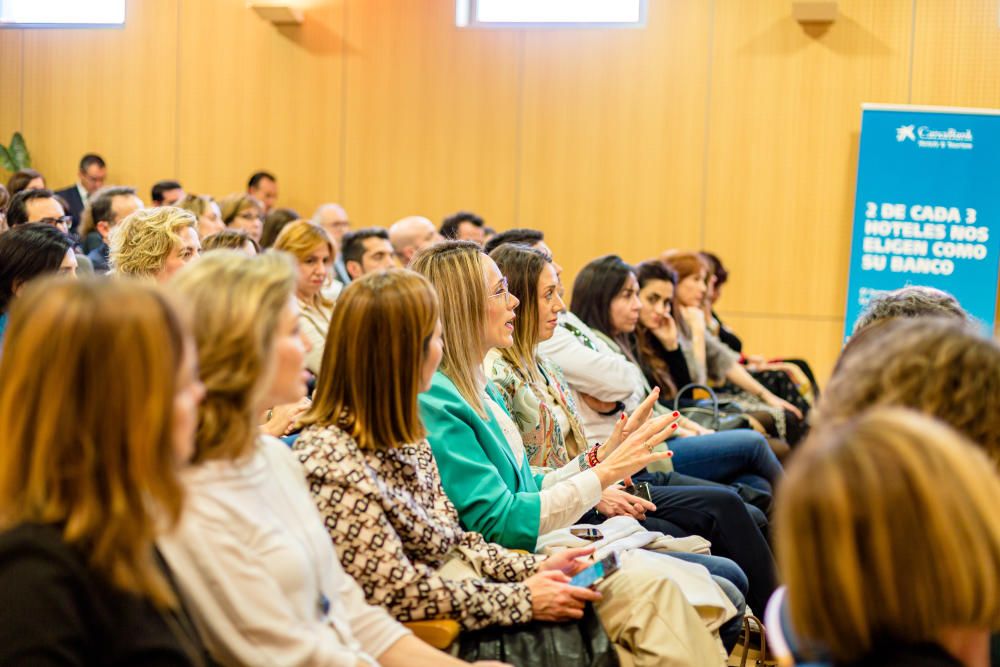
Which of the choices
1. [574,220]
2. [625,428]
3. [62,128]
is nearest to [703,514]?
[625,428]

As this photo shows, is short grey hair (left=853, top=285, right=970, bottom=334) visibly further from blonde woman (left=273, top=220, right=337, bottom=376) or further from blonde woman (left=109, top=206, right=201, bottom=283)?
blonde woman (left=273, top=220, right=337, bottom=376)

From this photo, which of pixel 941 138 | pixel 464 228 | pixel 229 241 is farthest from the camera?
pixel 941 138

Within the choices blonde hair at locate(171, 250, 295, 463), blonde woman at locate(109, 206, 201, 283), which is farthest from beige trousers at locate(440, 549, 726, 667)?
blonde woman at locate(109, 206, 201, 283)

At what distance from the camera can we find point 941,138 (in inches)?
290

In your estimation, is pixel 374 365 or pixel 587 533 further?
pixel 587 533

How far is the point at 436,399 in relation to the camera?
2674 millimetres

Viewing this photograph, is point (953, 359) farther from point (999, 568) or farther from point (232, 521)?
point (232, 521)

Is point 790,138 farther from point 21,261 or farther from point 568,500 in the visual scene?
point 21,261

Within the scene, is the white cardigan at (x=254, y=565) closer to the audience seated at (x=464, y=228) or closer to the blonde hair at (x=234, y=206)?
the audience seated at (x=464, y=228)

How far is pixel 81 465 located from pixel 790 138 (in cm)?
724

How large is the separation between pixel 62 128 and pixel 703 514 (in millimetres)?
7252

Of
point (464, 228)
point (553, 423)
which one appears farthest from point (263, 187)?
point (553, 423)

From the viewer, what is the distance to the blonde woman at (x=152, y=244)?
360cm

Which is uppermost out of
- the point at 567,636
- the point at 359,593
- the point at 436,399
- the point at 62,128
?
the point at 62,128
